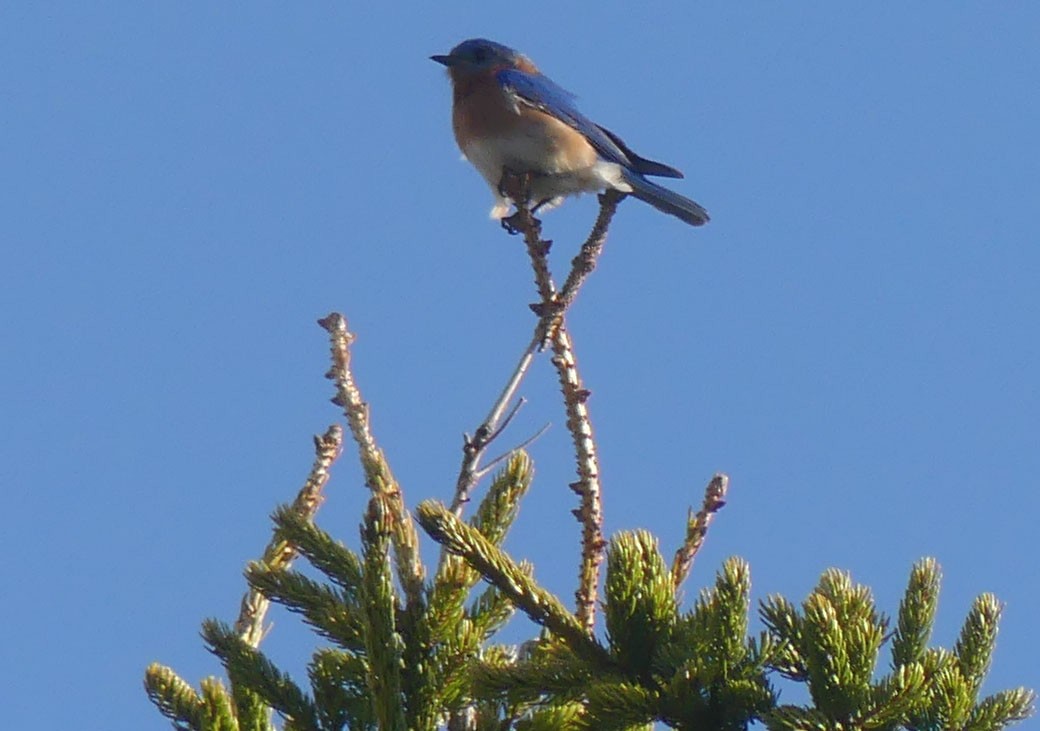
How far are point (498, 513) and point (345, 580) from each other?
1.25ft

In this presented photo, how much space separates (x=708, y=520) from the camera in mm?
2604

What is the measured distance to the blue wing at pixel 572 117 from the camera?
7203mm

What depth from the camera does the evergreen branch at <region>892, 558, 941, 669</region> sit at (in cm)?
205

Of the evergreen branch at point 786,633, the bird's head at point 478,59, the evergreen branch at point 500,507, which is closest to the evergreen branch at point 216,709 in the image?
the evergreen branch at point 500,507

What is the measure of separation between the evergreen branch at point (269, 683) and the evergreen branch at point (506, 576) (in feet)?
1.07

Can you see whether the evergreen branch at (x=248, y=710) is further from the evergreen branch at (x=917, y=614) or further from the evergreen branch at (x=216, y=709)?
the evergreen branch at (x=917, y=614)

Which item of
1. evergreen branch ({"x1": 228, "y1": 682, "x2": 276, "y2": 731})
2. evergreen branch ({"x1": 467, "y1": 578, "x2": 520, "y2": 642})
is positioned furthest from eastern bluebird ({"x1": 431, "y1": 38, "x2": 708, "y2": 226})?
evergreen branch ({"x1": 228, "y1": 682, "x2": 276, "y2": 731})

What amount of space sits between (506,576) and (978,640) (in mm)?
713

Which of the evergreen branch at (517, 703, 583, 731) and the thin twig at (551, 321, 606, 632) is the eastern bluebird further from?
the evergreen branch at (517, 703, 583, 731)

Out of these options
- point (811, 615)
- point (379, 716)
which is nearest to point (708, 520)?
point (811, 615)

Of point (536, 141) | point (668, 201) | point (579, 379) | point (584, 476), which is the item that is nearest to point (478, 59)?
point (536, 141)

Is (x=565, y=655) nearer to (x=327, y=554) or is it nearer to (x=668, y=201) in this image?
(x=327, y=554)

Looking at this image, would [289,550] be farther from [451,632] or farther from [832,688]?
[832,688]

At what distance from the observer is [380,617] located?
183cm
